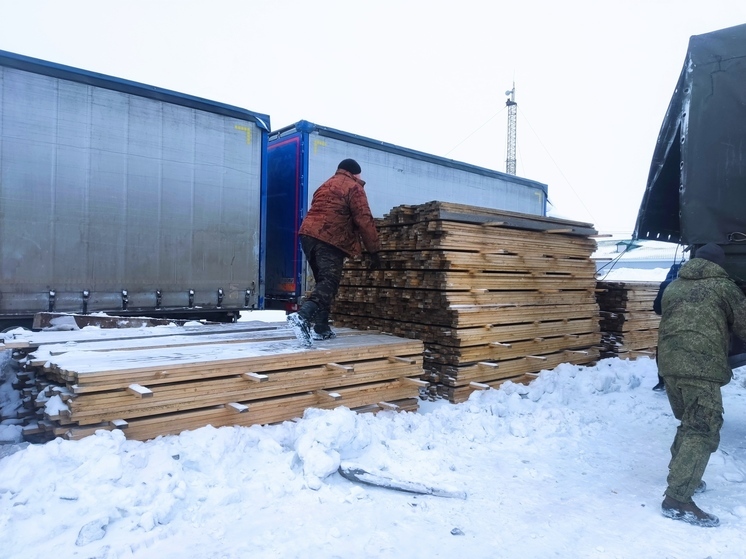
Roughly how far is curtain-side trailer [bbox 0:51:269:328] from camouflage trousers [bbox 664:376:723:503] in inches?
260

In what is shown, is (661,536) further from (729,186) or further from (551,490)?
(729,186)

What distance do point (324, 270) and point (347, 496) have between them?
2550 millimetres

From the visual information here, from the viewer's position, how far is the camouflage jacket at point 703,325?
3.62m

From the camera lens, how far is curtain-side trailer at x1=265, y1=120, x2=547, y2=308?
365 inches

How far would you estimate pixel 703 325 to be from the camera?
3.67m

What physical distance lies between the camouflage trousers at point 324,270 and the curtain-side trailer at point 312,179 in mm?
3654

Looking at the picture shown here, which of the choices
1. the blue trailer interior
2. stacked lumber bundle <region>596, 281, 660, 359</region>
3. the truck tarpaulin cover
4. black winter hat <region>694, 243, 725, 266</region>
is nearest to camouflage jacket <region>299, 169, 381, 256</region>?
the truck tarpaulin cover

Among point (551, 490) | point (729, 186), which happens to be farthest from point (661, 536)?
point (729, 186)

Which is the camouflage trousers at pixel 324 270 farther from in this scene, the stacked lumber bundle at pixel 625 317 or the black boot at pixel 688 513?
the stacked lumber bundle at pixel 625 317

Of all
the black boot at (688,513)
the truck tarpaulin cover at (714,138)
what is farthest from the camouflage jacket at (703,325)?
the black boot at (688,513)

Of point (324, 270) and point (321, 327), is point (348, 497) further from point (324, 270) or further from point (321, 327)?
point (324, 270)

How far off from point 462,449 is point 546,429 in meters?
1.00

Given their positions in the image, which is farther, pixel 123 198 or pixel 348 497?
pixel 123 198

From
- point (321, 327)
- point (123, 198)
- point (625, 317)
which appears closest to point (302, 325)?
point (321, 327)
